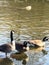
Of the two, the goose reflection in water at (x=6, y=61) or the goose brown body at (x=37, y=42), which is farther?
the goose brown body at (x=37, y=42)

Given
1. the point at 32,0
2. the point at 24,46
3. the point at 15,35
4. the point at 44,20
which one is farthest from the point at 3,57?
the point at 32,0

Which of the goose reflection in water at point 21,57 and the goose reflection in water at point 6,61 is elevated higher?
the goose reflection in water at point 6,61

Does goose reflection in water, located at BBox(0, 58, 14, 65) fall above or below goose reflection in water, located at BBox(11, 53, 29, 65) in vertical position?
above

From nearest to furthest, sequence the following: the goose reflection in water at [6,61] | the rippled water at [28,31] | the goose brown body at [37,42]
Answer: the goose reflection in water at [6,61]
the rippled water at [28,31]
the goose brown body at [37,42]

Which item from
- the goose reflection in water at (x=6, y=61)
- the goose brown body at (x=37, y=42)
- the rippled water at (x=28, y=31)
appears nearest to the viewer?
the goose reflection in water at (x=6, y=61)

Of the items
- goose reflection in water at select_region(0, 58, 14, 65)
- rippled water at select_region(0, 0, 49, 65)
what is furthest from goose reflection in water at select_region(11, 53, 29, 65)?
goose reflection in water at select_region(0, 58, 14, 65)

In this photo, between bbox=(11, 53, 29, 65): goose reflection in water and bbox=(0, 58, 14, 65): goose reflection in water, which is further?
bbox=(11, 53, 29, 65): goose reflection in water

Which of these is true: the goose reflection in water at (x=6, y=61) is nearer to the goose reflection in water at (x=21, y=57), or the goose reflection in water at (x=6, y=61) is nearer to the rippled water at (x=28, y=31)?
the rippled water at (x=28, y=31)

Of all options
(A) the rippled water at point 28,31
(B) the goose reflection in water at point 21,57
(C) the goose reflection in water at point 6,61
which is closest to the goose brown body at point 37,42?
(A) the rippled water at point 28,31

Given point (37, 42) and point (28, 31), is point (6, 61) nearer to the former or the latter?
point (37, 42)

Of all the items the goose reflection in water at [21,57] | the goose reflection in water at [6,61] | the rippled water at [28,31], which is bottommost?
the rippled water at [28,31]

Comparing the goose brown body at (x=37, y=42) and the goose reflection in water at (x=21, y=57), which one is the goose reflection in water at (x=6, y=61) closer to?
the goose reflection in water at (x=21, y=57)

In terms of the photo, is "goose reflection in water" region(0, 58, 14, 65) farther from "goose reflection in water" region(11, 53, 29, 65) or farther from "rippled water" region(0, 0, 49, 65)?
"goose reflection in water" region(11, 53, 29, 65)

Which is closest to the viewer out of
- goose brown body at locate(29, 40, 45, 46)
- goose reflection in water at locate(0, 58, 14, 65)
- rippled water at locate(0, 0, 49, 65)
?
goose reflection in water at locate(0, 58, 14, 65)
